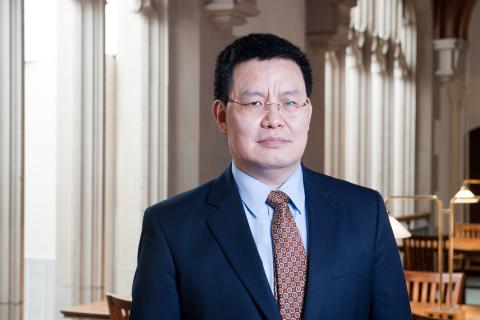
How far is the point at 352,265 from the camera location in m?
1.67

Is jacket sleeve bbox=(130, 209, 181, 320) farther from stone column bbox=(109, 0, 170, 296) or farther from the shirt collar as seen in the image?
stone column bbox=(109, 0, 170, 296)

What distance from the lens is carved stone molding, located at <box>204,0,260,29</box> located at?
6.15 m

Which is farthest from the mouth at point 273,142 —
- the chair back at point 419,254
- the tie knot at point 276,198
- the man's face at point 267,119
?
the chair back at point 419,254

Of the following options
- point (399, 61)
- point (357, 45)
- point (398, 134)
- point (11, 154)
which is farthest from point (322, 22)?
point (398, 134)

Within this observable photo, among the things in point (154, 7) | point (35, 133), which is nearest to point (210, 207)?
point (35, 133)

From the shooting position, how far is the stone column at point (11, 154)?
4.77 metres

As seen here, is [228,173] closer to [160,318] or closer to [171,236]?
[171,236]

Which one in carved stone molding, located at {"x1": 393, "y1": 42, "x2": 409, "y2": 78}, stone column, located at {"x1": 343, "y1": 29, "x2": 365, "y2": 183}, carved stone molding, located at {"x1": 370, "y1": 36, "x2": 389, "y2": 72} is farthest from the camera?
carved stone molding, located at {"x1": 393, "y1": 42, "x2": 409, "y2": 78}

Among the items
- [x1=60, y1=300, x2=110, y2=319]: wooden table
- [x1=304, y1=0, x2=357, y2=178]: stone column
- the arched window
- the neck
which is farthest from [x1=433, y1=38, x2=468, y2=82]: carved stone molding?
the neck

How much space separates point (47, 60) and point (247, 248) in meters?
3.99

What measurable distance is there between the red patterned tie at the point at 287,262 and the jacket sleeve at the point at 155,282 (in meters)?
0.18

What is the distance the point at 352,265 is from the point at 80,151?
4033mm

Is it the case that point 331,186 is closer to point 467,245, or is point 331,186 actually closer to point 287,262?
point 287,262

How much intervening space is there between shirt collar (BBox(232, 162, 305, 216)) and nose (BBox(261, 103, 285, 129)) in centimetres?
12
